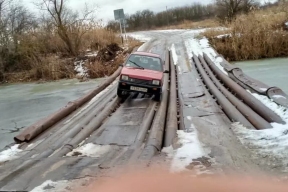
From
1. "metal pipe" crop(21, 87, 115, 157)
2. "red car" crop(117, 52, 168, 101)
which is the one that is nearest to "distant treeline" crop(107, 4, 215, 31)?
"red car" crop(117, 52, 168, 101)

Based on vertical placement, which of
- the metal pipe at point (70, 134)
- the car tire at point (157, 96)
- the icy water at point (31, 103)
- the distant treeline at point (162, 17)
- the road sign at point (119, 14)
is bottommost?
the icy water at point (31, 103)

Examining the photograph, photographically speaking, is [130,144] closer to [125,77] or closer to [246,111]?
[246,111]

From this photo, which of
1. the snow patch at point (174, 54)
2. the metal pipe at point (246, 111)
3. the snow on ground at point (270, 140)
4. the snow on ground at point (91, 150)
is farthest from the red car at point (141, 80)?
the snow patch at point (174, 54)

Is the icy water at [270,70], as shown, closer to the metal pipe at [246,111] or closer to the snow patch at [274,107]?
the metal pipe at [246,111]

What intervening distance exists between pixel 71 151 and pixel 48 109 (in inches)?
330

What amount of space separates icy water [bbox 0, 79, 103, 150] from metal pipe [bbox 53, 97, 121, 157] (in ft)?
8.74

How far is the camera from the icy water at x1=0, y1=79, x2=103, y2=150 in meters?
13.5

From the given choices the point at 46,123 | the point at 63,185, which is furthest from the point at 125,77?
A: the point at 63,185

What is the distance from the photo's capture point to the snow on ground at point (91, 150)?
834cm

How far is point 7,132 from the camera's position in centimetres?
1259

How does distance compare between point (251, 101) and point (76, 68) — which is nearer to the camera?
point (251, 101)

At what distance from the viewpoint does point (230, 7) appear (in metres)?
41.9

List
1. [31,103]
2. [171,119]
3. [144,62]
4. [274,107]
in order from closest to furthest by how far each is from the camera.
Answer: [274,107] → [171,119] → [144,62] → [31,103]

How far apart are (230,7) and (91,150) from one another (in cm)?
3725
